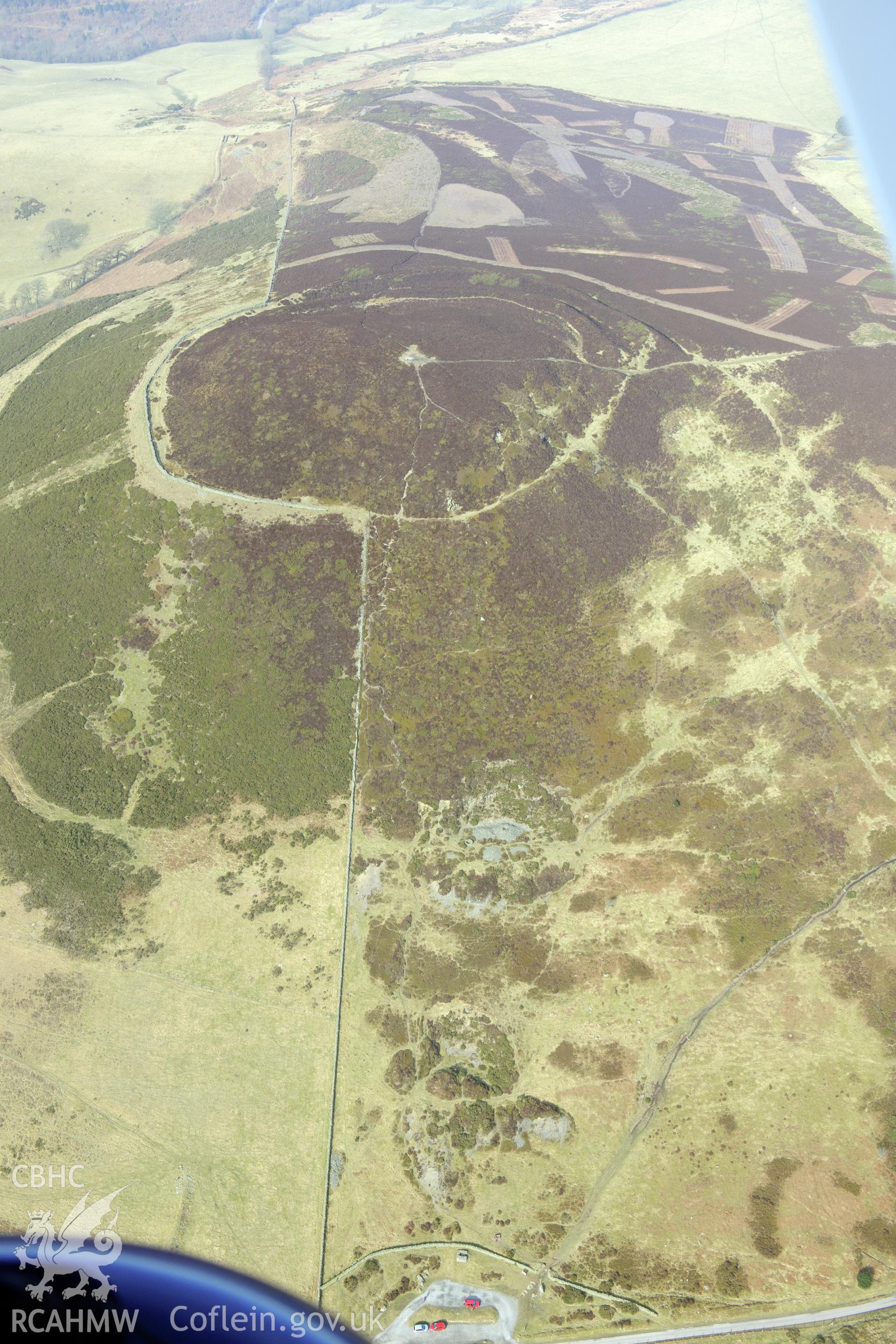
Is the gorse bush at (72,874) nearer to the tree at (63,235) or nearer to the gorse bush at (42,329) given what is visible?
the gorse bush at (42,329)

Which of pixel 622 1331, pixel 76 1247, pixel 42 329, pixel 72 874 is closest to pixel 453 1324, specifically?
pixel 622 1331

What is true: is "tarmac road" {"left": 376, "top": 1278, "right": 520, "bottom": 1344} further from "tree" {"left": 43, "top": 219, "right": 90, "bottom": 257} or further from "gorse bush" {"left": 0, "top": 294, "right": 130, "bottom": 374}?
"tree" {"left": 43, "top": 219, "right": 90, "bottom": 257}

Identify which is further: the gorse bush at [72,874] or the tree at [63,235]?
the tree at [63,235]

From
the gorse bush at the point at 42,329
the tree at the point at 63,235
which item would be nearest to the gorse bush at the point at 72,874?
the gorse bush at the point at 42,329

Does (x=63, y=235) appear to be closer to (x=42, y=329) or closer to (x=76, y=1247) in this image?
(x=42, y=329)

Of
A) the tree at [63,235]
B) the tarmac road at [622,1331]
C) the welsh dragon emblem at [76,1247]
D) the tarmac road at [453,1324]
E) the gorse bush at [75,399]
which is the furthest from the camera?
the tree at [63,235]

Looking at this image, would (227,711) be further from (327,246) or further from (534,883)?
(327,246)
